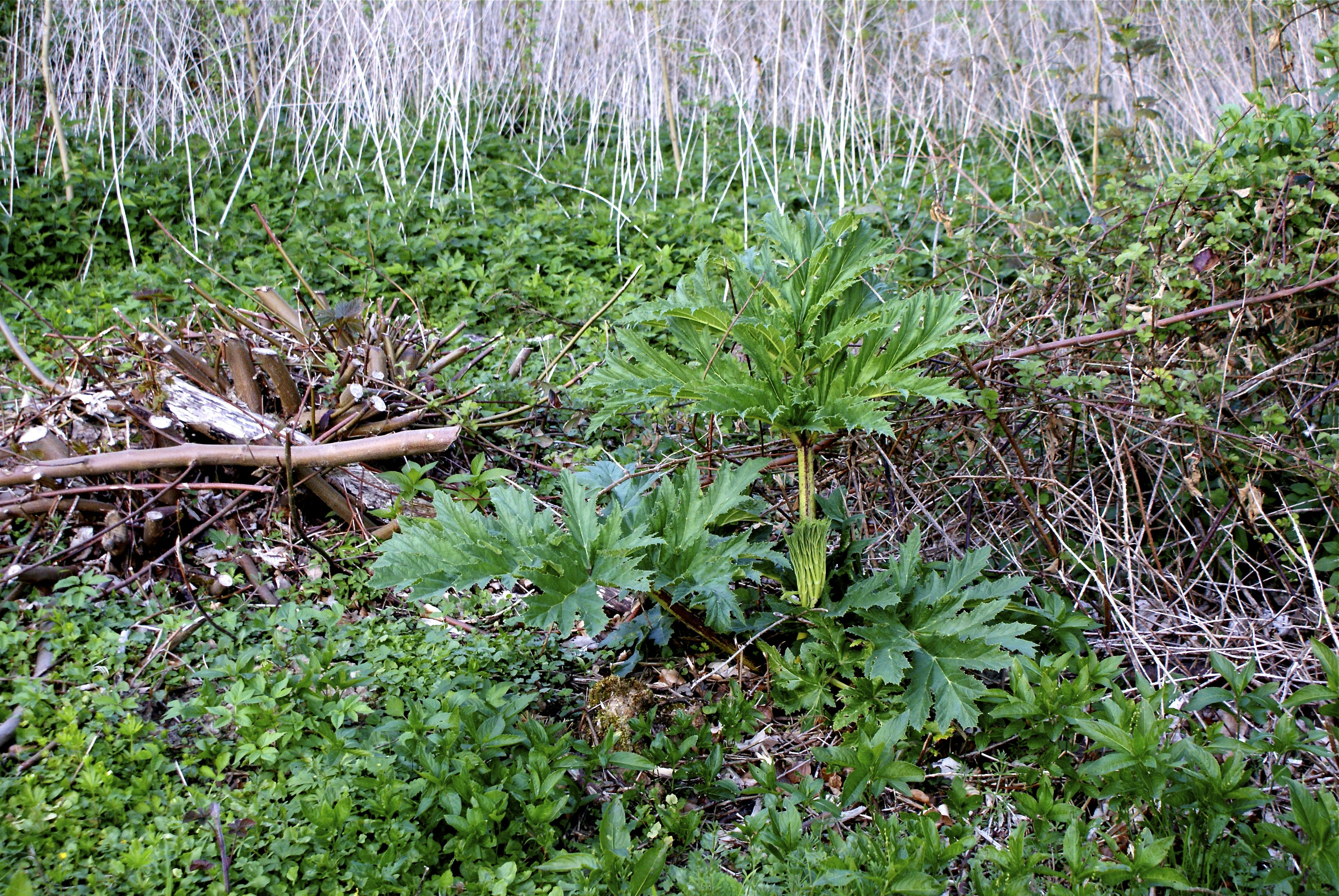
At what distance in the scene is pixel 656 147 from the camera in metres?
6.27

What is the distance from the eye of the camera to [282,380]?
3.45 metres

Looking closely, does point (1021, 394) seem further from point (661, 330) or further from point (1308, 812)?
point (661, 330)

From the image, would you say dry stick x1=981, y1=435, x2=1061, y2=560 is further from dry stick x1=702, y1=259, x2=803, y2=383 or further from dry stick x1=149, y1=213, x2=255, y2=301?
dry stick x1=149, y1=213, x2=255, y2=301

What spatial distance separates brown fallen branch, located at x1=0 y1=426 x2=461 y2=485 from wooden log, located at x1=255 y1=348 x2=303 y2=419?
0.25 meters

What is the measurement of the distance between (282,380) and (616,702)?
1.89 metres

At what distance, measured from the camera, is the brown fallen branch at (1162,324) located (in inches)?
105

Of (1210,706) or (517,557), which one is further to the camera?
(1210,706)

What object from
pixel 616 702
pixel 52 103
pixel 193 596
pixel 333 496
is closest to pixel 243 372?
pixel 333 496

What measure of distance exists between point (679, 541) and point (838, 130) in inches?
207

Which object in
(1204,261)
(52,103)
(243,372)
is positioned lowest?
(243,372)

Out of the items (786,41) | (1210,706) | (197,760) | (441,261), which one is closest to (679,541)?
(197,760)

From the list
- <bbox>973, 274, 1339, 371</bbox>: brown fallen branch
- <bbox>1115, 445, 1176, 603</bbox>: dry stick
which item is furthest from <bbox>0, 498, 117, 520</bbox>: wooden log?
<bbox>1115, 445, 1176, 603</bbox>: dry stick

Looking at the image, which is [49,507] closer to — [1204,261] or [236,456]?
[236,456]

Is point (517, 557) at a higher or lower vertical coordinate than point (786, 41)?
lower
